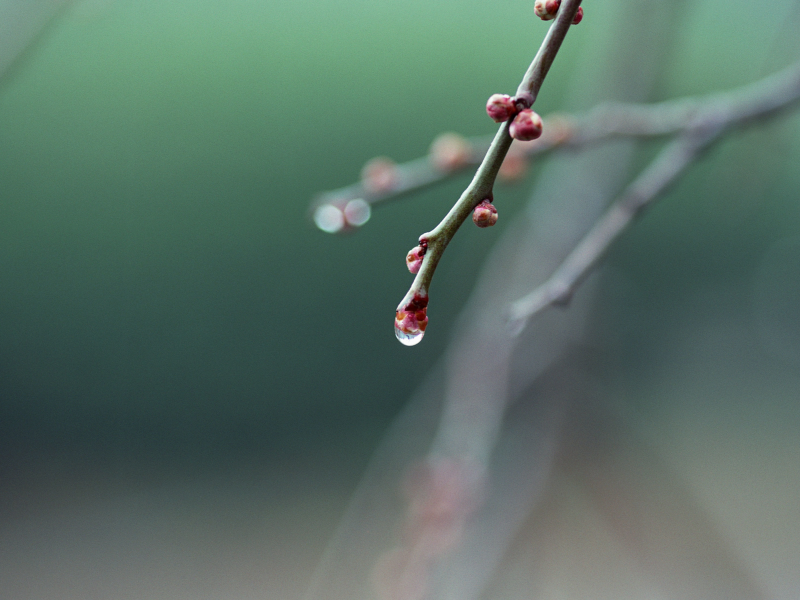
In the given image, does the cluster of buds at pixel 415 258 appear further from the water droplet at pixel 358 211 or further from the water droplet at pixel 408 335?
the water droplet at pixel 358 211

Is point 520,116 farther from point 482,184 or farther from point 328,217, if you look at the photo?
point 328,217

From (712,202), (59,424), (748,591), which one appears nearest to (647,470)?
(748,591)

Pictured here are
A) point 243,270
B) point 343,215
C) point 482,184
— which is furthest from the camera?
point 243,270

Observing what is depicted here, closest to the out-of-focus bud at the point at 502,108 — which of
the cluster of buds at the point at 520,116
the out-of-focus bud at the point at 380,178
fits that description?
the cluster of buds at the point at 520,116

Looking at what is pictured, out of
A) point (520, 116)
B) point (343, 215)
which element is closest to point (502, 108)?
point (520, 116)

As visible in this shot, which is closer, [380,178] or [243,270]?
[380,178]

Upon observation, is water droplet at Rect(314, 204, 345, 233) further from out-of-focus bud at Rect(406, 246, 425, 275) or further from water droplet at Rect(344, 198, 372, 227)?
out-of-focus bud at Rect(406, 246, 425, 275)

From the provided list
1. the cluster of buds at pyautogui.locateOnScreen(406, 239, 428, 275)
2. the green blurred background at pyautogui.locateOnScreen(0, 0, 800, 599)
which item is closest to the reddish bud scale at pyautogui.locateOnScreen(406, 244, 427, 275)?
the cluster of buds at pyautogui.locateOnScreen(406, 239, 428, 275)

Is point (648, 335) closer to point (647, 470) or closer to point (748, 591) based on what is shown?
point (647, 470)
